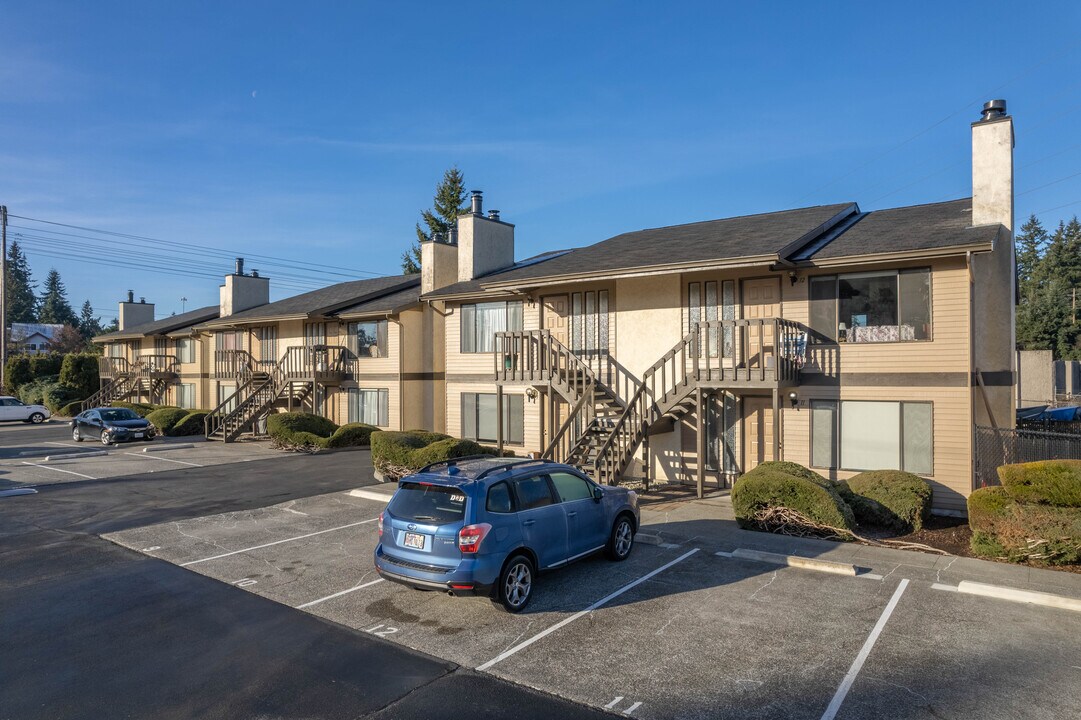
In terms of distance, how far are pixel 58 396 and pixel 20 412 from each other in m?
7.18

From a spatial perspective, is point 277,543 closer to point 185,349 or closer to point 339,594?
point 339,594

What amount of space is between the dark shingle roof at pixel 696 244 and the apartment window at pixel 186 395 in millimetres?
27438

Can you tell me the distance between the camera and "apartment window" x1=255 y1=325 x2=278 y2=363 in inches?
1261

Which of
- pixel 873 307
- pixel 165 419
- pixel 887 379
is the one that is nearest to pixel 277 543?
pixel 887 379

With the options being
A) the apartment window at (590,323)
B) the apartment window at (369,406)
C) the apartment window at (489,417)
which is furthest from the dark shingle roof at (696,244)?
the apartment window at (369,406)

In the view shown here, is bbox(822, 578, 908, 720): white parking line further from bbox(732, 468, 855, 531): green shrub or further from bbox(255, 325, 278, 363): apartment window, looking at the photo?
bbox(255, 325, 278, 363): apartment window

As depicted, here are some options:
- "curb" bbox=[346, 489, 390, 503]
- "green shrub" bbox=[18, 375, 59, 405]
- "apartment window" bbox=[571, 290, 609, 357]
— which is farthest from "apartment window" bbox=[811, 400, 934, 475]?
"green shrub" bbox=[18, 375, 59, 405]

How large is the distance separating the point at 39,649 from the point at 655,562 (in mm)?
7923

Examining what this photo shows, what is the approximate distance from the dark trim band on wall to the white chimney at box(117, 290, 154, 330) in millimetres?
48933

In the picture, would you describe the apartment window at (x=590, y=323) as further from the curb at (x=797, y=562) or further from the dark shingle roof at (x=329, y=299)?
the dark shingle roof at (x=329, y=299)

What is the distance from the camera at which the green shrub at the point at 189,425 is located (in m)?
31.8

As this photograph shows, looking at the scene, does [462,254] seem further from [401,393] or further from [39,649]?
[39,649]

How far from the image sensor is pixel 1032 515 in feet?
34.0

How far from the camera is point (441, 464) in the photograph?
973 centimetres
